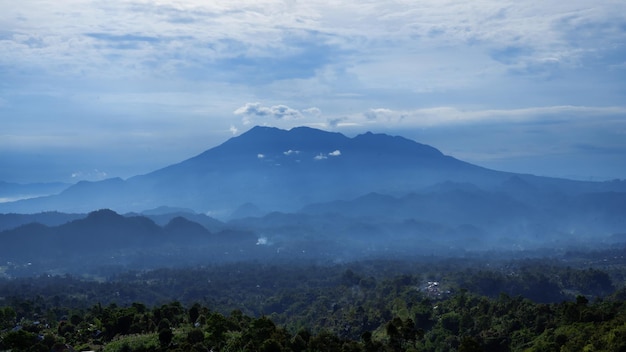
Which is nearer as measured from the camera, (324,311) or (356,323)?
(356,323)

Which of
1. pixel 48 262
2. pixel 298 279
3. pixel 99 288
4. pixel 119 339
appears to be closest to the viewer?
pixel 119 339

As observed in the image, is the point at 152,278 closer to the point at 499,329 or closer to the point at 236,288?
the point at 236,288

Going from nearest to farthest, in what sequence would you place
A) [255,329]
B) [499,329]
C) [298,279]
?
[255,329] < [499,329] < [298,279]

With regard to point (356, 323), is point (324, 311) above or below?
below

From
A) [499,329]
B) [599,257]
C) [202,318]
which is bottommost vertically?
[599,257]

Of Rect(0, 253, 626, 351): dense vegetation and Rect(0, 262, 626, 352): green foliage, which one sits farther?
Rect(0, 253, 626, 351): dense vegetation

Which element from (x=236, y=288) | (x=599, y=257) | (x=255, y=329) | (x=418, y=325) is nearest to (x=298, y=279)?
(x=236, y=288)

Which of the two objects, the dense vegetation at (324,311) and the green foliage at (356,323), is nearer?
the green foliage at (356,323)

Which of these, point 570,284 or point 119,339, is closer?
point 119,339
